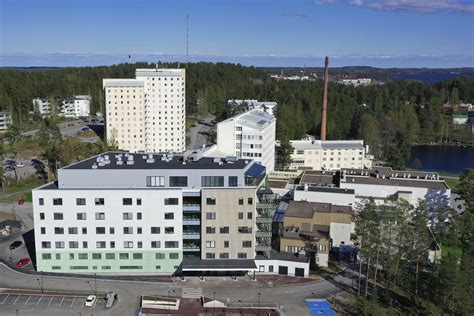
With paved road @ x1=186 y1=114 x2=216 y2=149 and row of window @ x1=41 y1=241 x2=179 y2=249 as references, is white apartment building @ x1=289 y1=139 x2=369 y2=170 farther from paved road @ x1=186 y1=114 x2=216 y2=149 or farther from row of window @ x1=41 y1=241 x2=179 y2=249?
row of window @ x1=41 y1=241 x2=179 y2=249

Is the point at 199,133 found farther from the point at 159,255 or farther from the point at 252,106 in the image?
the point at 159,255

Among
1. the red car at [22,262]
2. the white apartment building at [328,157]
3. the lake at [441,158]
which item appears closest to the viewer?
the red car at [22,262]

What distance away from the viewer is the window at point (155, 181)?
34.4 metres

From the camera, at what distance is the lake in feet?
279

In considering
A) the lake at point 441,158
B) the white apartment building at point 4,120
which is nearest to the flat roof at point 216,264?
the lake at point 441,158

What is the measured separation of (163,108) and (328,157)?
30504mm

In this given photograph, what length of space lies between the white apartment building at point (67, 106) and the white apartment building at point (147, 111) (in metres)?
30.3

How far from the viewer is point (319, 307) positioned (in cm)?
3066

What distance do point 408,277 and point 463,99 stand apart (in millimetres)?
128645

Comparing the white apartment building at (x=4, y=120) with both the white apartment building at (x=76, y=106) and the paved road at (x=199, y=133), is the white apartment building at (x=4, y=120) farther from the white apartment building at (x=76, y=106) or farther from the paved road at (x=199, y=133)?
the paved road at (x=199, y=133)

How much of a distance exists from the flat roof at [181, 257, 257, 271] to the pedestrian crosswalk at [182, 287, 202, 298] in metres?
1.51

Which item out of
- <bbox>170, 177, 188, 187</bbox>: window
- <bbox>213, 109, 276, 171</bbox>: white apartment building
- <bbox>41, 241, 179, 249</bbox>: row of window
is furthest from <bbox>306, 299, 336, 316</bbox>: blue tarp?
<bbox>213, 109, 276, 171</bbox>: white apartment building

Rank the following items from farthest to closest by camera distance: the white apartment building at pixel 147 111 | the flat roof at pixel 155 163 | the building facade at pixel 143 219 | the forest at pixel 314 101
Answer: the forest at pixel 314 101 < the white apartment building at pixel 147 111 < the flat roof at pixel 155 163 < the building facade at pixel 143 219

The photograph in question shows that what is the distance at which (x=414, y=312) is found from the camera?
30.8m
